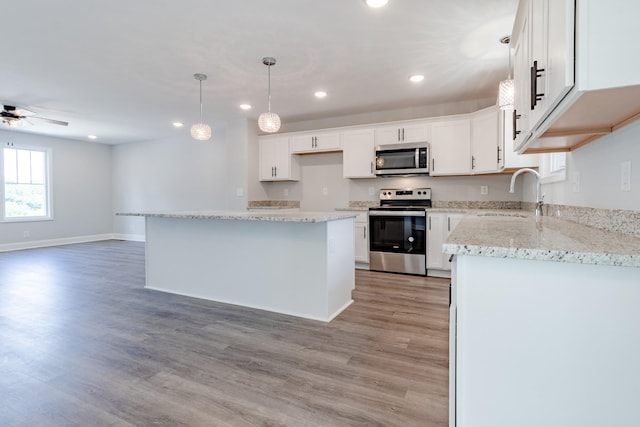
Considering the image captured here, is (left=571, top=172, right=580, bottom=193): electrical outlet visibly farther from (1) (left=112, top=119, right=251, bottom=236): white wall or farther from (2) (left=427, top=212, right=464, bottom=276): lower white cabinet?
(1) (left=112, top=119, right=251, bottom=236): white wall

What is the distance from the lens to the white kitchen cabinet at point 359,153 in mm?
4723

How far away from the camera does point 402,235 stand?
4.36 meters

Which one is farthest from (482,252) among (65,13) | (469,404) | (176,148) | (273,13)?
(176,148)

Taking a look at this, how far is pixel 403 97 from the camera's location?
169 inches

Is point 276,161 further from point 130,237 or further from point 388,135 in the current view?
point 130,237

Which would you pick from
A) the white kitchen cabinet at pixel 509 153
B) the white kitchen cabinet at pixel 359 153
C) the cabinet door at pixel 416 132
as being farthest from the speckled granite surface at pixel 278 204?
the white kitchen cabinet at pixel 509 153

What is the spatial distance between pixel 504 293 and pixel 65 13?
11.1ft

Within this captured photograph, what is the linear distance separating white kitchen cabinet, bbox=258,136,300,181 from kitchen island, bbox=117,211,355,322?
2.24 m

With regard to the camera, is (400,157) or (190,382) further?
(400,157)

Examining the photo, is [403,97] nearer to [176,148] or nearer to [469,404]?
[469,404]

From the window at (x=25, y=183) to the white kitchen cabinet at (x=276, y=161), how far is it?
5.15m

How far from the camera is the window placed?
6.43m

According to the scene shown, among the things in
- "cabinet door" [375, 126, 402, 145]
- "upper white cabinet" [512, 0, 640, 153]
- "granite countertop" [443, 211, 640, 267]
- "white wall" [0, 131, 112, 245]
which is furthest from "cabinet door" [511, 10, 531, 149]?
"white wall" [0, 131, 112, 245]

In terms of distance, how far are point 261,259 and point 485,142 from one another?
3.09 meters
